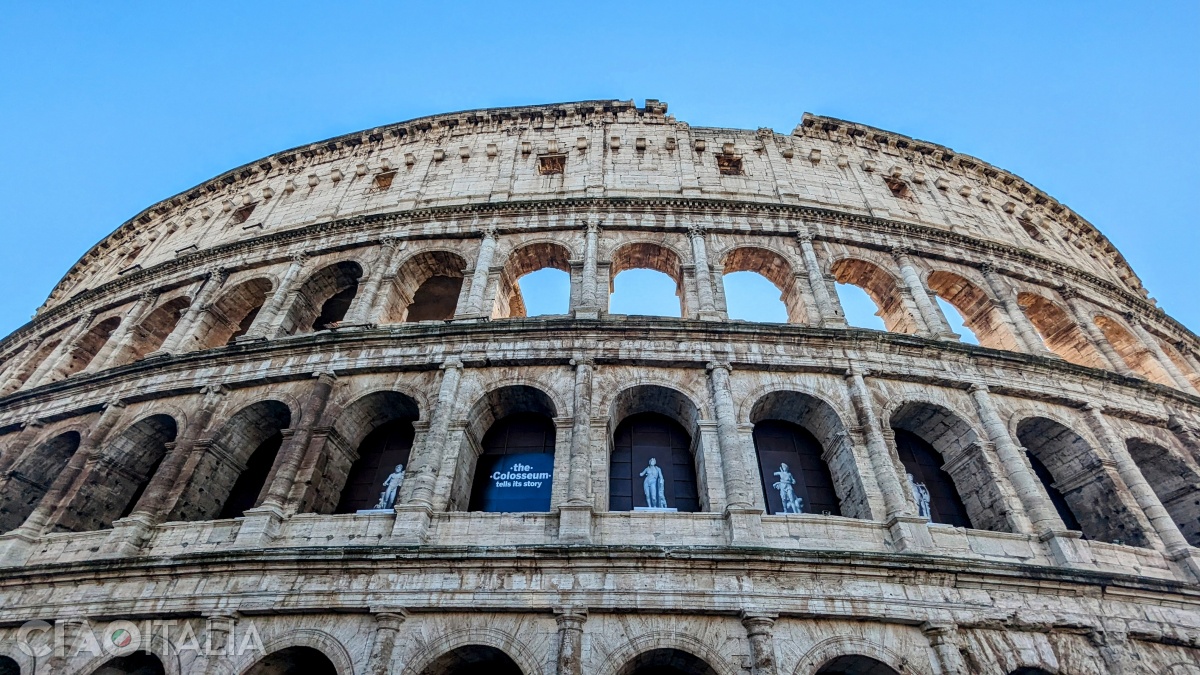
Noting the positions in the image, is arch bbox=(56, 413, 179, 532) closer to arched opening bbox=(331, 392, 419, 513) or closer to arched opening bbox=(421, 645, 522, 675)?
arched opening bbox=(331, 392, 419, 513)

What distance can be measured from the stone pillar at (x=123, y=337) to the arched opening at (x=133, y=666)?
8.32 metres

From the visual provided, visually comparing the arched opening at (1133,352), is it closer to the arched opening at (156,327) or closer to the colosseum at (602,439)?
the colosseum at (602,439)

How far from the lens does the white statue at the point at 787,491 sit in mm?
10453

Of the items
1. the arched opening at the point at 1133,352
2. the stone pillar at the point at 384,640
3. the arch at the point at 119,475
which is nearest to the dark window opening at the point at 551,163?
the arch at the point at 119,475

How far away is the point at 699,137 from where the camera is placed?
17656 millimetres

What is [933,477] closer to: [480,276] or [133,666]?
[480,276]

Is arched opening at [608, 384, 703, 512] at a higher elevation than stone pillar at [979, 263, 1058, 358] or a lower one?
lower

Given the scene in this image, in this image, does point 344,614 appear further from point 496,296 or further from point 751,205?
point 751,205

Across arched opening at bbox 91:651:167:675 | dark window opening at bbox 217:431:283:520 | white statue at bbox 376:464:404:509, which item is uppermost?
dark window opening at bbox 217:431:283:520

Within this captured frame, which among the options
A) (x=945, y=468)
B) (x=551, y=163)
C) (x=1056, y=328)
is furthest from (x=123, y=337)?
(x=1056, y=328)

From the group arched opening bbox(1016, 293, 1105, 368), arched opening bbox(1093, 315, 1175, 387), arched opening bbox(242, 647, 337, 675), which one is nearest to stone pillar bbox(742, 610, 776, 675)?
arched opening bbox(242, 647, 337, 675)

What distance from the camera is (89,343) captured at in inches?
663

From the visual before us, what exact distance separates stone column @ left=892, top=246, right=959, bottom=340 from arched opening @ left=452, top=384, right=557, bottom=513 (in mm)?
8374

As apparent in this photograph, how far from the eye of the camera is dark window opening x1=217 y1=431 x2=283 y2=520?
37.4 ft
